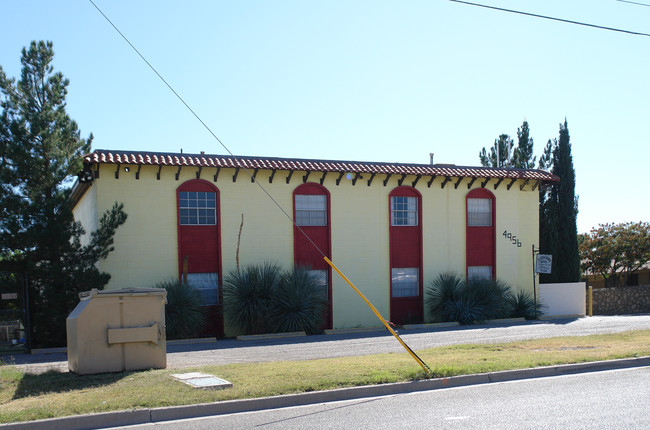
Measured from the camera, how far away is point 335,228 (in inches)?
961

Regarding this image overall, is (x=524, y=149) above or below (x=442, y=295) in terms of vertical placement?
above

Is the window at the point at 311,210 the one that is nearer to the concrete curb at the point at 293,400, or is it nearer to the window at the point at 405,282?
the window at the point at 405,282

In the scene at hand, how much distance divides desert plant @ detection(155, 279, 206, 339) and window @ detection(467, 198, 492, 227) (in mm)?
12407

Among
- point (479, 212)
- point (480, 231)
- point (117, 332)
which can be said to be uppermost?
point (479, 212)

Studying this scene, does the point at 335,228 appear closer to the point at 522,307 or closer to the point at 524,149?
the point at 522,307

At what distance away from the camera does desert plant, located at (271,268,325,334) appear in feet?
70.6

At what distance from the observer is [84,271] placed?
18.8 meters

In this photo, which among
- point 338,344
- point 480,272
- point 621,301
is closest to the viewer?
point 338,344

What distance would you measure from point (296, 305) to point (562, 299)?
1313 cm

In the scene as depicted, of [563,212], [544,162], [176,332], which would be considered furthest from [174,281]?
[544,162]

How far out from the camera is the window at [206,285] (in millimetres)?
22141

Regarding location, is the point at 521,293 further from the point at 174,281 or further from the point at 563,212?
the point at 174,281

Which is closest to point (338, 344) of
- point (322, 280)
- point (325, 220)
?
point (322, 280)

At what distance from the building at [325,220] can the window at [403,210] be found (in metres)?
0.05
